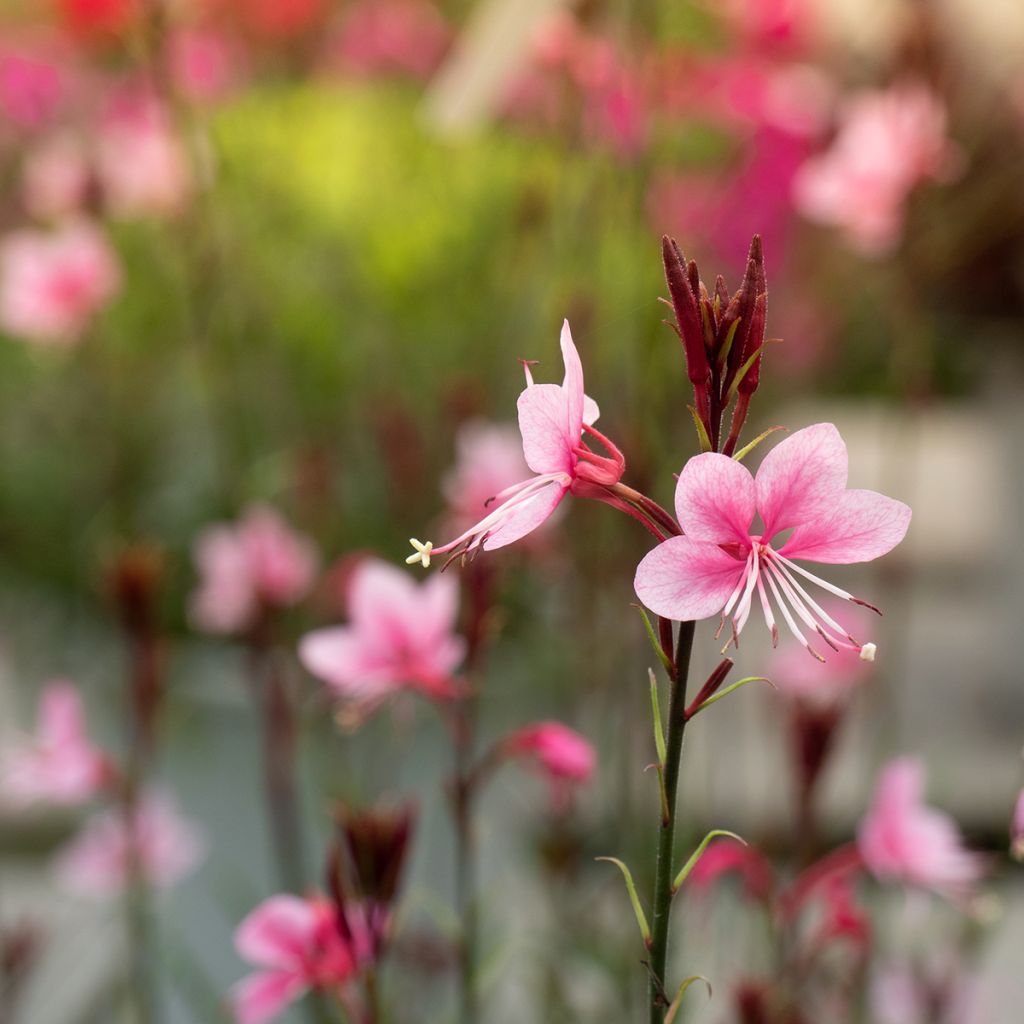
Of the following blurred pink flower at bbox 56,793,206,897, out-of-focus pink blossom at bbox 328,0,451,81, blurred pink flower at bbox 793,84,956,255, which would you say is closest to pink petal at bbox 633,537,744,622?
blurred pink flower at bbox 793,84,956,255

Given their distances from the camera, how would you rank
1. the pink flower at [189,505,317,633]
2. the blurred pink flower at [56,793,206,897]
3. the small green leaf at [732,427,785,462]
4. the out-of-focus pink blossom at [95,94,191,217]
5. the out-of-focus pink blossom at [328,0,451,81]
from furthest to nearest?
the out-of-focus pink blossom at [328,0,451,81]
the out-of-focus pink blossom at [95,94,191,217]
the blurred pink flower at [56,793,206,897]
the pink flower at [189,505,317,633]
the small green leaf at [732,427,785,462]

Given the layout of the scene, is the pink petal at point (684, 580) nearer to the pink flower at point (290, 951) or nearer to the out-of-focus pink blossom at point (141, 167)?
the pink flower at point (290, 951)

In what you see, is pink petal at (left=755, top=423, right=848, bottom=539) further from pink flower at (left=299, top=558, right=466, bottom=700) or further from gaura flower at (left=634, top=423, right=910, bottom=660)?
pink flower at (left=299, top=558, right=466, bottom=700)

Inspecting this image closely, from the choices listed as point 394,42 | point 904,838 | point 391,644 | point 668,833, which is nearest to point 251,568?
point 391,644

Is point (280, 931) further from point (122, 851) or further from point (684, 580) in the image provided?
point (122, 851)

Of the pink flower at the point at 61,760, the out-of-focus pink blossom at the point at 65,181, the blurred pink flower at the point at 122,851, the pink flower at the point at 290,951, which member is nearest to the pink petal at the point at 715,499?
the pink flower at the point at 290,951

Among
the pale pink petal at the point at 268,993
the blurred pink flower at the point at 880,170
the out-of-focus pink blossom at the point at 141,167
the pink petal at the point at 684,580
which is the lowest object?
the pale pink petal at the point at 268,993
